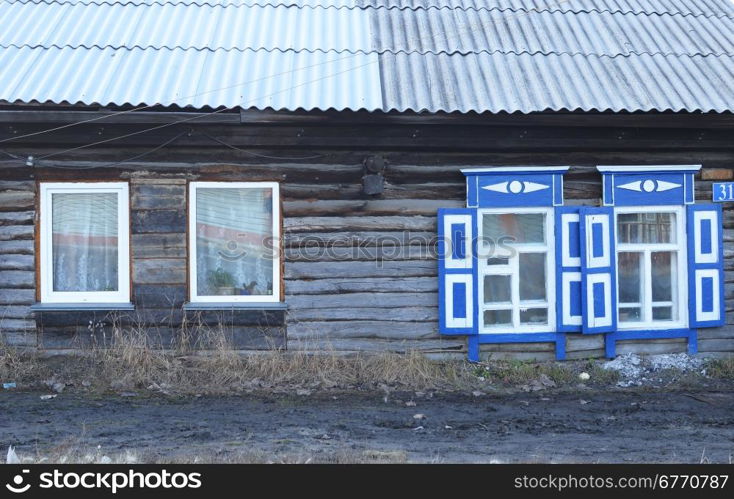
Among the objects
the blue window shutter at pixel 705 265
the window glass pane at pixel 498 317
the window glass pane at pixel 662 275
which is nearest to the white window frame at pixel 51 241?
the window glass pane at pixel 498 317

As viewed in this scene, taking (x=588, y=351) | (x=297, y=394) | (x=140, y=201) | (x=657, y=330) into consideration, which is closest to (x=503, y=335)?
(x=588, y=351)

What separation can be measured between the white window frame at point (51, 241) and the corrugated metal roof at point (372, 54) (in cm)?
91

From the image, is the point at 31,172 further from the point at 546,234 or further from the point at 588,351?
the point at 588,351

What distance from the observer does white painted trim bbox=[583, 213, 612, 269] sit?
7.96m

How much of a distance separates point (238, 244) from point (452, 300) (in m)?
2.20

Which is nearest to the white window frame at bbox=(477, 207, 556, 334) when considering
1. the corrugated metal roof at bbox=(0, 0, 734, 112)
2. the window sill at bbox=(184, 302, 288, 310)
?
the corrugated metal roof at bbox=(0, 0, 734, 112)

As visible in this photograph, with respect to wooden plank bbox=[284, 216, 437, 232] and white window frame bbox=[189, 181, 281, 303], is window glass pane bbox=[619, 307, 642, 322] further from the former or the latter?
white window frame bbox=[189, 181, 281, 303]

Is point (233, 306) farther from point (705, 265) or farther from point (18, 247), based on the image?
point (705, 265)

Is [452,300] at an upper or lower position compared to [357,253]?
lower

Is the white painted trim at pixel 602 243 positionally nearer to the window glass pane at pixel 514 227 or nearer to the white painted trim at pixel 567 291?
the white painted trim at pixel 567 291

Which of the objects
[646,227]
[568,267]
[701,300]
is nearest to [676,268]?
[701,300]

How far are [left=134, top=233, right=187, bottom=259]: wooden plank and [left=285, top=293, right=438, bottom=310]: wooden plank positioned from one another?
1219 millimetres

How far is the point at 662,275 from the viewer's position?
8320mm

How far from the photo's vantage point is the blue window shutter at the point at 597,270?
26.1 feet
